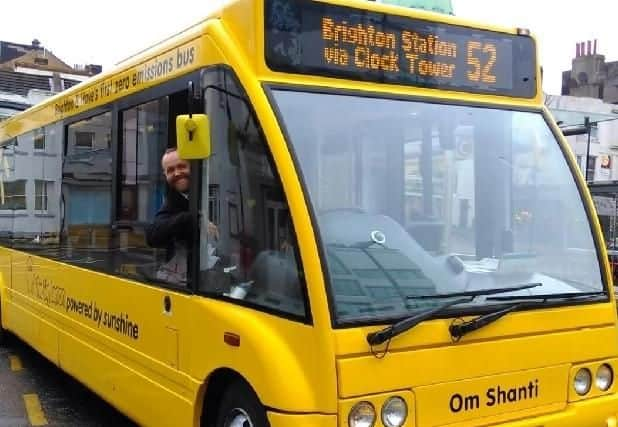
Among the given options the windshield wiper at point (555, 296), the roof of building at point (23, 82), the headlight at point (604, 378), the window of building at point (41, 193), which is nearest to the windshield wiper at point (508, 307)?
the windshield wiper at point (555, 296)

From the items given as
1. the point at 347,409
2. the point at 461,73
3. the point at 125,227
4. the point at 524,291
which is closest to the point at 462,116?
the point at 461,73

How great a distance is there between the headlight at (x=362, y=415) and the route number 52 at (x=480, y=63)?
1.89 m

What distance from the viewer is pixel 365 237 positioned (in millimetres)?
3383

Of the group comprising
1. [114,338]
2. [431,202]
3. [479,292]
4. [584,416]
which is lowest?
[584,416]

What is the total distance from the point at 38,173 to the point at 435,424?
204 inches

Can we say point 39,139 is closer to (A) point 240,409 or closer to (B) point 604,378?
Result: (A) point 240,409

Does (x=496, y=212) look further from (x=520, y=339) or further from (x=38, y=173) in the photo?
(x=38, y=173)

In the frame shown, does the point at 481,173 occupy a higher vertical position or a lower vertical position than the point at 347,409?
higher

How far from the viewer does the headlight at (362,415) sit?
304cm

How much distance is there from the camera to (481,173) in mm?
3912

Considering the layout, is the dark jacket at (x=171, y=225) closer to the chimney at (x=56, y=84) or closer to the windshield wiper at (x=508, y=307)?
the windshield wiper at (x=508, y=307)

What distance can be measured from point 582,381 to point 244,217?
1902mm

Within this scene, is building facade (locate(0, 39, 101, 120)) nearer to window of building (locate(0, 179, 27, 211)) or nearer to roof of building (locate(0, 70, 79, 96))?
roof of building (locate(0, 70, 79, 96))

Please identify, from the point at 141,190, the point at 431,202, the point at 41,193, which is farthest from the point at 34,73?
the point at 431,202
